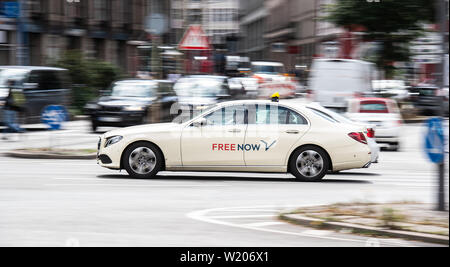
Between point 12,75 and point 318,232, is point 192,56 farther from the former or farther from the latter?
point 318,232

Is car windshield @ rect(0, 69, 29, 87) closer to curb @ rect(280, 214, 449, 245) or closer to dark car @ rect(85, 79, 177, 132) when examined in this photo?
dark car @ rect(85, 79, 177, 132)

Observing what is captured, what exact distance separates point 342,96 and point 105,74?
12.3 metres

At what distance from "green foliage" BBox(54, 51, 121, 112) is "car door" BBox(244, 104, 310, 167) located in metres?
22.4

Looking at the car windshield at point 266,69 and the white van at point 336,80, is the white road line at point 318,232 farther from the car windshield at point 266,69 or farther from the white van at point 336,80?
the car windshield at point 266,69

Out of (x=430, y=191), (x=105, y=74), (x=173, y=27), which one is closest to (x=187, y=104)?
(x=105, y=74)

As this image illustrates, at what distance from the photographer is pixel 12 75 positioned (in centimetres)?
2592

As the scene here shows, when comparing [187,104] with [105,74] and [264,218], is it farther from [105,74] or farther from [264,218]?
[264,218]

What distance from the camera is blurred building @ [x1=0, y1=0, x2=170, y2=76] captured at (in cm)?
4162

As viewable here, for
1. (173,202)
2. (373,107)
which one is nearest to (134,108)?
(373,107)

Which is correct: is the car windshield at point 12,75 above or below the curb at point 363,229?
above

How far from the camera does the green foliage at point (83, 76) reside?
3588 centimetres

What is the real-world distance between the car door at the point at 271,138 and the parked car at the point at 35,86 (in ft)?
41.5

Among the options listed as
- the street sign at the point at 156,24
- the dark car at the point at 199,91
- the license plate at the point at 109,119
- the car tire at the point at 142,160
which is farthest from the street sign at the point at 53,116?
the dark car at the point at 199,91

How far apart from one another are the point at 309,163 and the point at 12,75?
14670 millimetres
